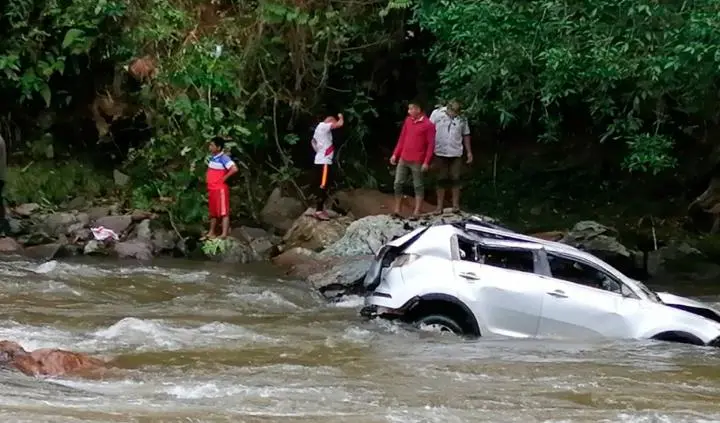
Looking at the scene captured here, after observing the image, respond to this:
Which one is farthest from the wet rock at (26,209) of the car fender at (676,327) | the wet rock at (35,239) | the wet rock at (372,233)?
the car fender at (676,327)

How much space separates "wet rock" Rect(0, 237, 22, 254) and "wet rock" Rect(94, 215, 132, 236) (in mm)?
1415

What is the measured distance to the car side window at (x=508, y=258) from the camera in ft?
38.6

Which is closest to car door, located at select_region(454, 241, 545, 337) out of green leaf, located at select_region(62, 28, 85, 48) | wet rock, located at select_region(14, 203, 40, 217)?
wet rock, located at select_region(14, 203, 40, 217)

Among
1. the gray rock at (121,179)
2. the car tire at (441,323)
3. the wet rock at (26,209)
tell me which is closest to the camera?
the car tire at (441,323)

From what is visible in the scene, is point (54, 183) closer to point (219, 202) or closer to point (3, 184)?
point (3, 184)

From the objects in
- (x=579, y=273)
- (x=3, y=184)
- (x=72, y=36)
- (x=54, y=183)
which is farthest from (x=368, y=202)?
(x=579, y=273)

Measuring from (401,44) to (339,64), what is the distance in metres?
1.25

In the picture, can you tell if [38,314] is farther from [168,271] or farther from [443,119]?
[443,119]

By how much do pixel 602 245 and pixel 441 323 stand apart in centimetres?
577

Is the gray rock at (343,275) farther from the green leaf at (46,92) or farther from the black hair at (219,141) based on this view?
the green leaf at (46,92)

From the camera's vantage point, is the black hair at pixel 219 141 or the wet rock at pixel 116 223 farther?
the black hair at pixel 219 141

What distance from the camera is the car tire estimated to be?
11641mm

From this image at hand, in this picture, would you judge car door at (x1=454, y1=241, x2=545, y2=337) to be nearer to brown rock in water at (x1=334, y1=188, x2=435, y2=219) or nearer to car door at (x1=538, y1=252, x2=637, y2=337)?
car door at (x1=538, y1=252, x2=637, y2=337)

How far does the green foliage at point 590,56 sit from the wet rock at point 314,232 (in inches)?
108
